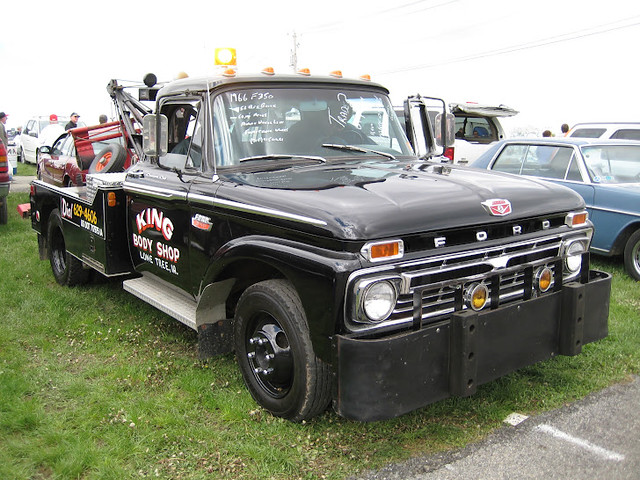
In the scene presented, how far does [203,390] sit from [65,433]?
0.92 meters

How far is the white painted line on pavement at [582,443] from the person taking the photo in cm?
332

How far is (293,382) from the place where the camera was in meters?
3.41

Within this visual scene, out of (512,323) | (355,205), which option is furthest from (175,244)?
(512,323)

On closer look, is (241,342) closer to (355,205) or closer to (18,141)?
(355,205)

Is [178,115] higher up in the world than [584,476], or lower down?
higher up

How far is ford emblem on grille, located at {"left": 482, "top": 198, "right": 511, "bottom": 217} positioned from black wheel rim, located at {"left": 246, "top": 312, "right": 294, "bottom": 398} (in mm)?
1323

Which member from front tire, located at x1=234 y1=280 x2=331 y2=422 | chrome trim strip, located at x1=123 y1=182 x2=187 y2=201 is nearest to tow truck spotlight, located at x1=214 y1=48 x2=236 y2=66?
chrome trim strip, located at x1=123 y1=182 x2=187 y2=201

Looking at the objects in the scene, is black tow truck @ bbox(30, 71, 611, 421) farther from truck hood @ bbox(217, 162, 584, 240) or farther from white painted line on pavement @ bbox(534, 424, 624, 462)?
white painted line on pavement @ bbox(534, 424, 624, 462)

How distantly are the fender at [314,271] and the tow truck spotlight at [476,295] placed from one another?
2.32ft

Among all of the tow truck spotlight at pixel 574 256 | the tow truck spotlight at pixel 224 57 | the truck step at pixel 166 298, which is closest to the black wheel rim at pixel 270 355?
the truck step at pixel 166 298

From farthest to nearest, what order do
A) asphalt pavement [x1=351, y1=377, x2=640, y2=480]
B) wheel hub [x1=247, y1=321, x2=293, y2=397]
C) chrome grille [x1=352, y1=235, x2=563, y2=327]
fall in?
wheel hub [x1=247, y1=321, x2=293, y2=397]
asphalt pavement [x1=351, y1=377, x2=640, y2=480]
chrome grille [x1=352, y1=235, x2=563, y2=327]

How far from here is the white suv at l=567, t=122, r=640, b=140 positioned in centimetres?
Answer: 1136

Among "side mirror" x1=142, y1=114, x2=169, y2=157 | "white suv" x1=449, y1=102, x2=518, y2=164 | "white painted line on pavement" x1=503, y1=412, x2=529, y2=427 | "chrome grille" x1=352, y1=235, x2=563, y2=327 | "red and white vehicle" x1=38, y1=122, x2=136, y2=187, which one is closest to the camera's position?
"chrome grille" x1=352, y1=235, x2=563, y2=327

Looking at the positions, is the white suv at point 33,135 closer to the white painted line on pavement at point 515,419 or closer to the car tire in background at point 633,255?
the car tire in background at point 633,255
